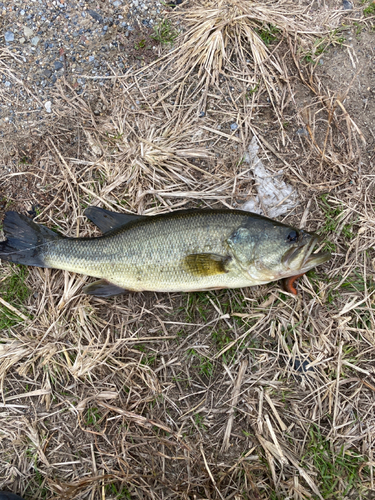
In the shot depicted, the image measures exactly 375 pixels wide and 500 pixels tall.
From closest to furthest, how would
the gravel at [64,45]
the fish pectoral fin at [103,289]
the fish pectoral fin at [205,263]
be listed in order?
the fish pectoral fin at [205,263] < the fish pectoral fin at [103,289] < the gravel at [64,45]

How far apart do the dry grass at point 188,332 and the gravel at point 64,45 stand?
0.74 feet

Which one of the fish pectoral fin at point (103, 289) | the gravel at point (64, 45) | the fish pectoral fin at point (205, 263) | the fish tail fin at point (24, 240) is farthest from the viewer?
the gravel at point (64, 45)

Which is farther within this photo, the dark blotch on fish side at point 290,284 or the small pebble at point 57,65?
the small pebble at point 57,65

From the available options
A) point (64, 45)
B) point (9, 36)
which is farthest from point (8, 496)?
point (9, 36)

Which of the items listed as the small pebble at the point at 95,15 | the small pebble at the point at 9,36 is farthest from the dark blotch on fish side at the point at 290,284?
the small pebble at the point at 9,36

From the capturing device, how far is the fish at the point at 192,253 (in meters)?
3.38

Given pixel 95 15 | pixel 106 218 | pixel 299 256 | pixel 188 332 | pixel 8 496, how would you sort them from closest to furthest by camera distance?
1. pixel 299 256
2. pixel 8 496
3. pixel 106 218
4. pixel 188 332
5. pixel 95 15

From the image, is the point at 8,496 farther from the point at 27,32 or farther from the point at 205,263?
the point at 27,32

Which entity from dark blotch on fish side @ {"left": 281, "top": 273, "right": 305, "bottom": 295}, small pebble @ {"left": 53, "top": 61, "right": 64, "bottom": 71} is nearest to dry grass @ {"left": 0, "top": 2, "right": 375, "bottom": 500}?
dark blotch on fish side @ {"left": 281, "top": 273, "right": 305, "bottom": 295}

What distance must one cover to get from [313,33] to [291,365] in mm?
4128

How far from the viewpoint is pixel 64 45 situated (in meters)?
4.12

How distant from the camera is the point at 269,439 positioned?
3588mm

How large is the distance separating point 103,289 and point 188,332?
113cm

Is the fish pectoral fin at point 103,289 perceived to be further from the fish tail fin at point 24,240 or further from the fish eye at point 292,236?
the fish eye at point 292,236
